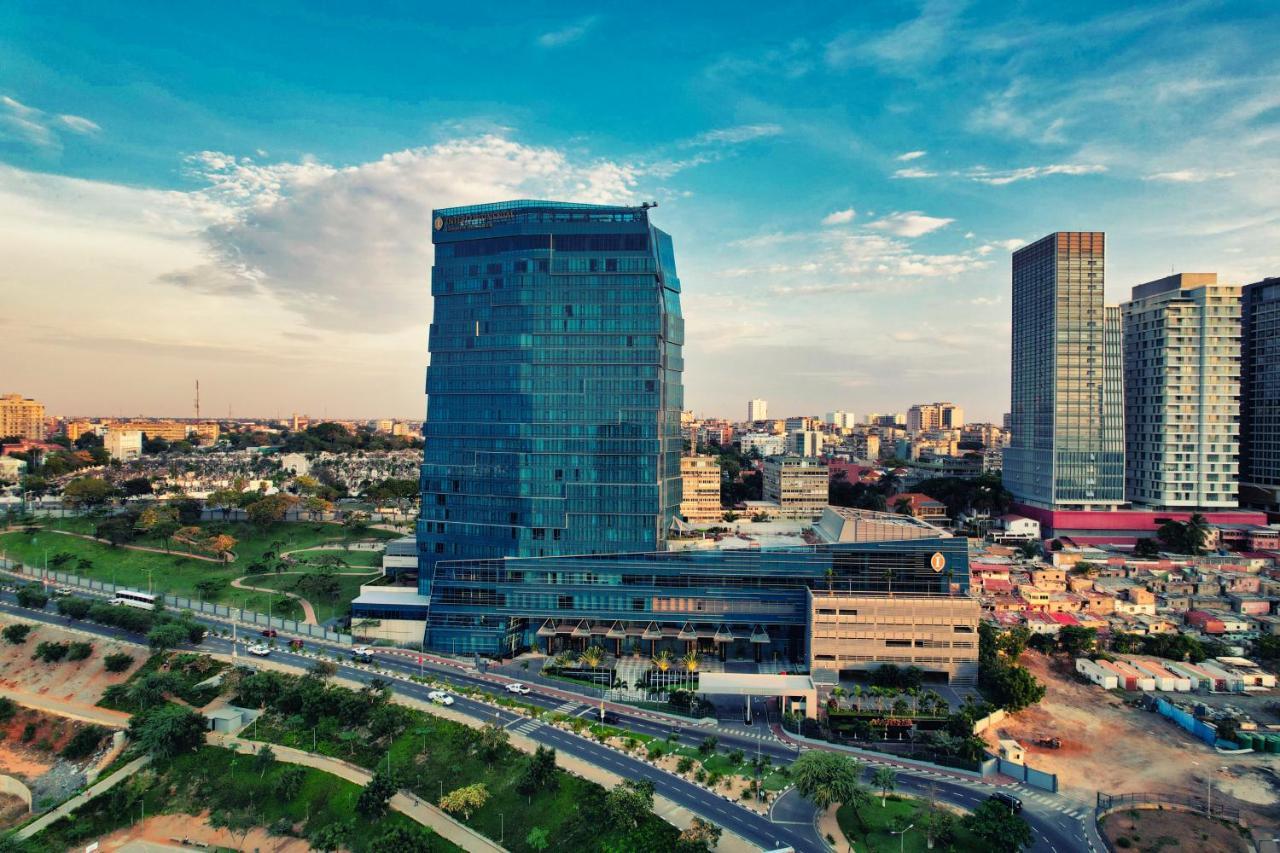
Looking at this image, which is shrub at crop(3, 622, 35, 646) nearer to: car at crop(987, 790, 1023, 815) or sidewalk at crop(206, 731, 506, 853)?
sidewalk at crop(206, 731, 506, 853)

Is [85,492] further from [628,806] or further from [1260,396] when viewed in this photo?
[1260,396]

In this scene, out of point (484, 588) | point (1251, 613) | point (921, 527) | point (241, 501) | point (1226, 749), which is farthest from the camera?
point (241, 501)

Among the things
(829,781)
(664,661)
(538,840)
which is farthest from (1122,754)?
(538,840)

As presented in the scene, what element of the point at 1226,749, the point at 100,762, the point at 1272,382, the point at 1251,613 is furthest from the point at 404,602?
the point at 1272,382

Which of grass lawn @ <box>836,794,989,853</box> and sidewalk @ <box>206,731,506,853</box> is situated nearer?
grass lawn @ <box>836,794,989,853</box>

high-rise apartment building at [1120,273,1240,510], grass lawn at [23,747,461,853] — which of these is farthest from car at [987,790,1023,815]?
high-rise apartment building at [1120,273,1240,510]

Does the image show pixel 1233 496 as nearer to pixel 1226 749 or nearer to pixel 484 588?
pixel 1226 749

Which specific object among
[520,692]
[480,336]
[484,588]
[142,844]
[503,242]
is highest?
[503,242]
